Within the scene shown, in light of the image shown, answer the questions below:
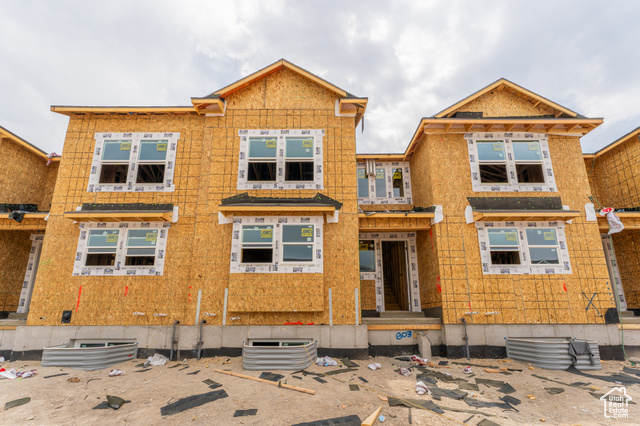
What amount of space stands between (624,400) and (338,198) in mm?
8799

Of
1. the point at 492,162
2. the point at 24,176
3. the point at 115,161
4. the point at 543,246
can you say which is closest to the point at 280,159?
the point at 115,161

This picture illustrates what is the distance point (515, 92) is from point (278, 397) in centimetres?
1435

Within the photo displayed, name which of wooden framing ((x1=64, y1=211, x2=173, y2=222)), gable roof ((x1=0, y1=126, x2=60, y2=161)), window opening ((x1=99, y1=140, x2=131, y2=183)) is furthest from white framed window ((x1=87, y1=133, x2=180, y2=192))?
gable roof ((x1=0, y1=126, x2=60, y2=161))

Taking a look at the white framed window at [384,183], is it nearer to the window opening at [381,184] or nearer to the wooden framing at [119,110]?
the window opening at [381,184]

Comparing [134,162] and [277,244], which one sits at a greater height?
[134,162]

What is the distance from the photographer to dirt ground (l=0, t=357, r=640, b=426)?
18.0 ft

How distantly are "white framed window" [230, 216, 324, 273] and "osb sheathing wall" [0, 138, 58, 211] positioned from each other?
401 inches

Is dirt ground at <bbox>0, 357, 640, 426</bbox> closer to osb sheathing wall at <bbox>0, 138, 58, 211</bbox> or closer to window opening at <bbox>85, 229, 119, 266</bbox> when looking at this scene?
window opening at <bbox>85, 229, 119, 266</bbox>

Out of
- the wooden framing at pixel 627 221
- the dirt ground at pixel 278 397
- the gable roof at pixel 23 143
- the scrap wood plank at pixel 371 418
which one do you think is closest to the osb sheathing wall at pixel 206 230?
the dirt ground at pixel 278 397

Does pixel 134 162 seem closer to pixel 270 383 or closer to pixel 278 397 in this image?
pixel 270 383

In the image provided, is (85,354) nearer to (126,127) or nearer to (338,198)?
(126,127)

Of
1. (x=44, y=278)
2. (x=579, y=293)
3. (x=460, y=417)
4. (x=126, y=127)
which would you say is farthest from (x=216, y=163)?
(x=579, y=293)

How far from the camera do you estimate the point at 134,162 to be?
1130 centimetres

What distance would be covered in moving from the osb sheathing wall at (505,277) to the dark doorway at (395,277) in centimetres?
222
